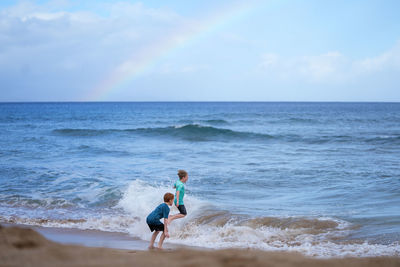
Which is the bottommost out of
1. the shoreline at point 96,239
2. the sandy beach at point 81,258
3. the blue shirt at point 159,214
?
the shoreline at point 96,239

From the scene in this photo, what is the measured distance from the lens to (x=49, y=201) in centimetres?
1120

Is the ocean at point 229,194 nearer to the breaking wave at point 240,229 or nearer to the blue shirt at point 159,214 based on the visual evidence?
the breaking wave at point 240,229

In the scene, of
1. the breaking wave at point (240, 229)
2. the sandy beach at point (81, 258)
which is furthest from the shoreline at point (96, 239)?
the sandy beach at point (81, 258)

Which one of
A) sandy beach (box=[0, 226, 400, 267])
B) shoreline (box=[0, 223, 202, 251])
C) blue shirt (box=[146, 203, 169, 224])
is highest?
sandy beach (box=[0, 226, 400, 267])

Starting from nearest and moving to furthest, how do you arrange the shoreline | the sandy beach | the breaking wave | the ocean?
the sandy beach < the breaking wave < the shoreline < the ocean

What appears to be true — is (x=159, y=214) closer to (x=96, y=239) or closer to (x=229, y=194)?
(x=96, y=239)

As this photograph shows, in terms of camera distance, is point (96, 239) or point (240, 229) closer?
point (96, 239)

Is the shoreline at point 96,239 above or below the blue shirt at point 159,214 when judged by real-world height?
below

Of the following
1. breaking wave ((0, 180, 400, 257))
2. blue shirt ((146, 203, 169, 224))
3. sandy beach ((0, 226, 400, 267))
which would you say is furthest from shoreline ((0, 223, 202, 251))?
sandy beach ((0, 226, 400, 267))

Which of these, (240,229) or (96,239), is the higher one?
(240,229)

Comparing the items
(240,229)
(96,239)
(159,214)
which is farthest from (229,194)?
(159,214)

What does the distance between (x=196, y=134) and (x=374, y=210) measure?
24.2 metres

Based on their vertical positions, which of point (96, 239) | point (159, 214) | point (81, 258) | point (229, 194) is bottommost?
point (96, 239)

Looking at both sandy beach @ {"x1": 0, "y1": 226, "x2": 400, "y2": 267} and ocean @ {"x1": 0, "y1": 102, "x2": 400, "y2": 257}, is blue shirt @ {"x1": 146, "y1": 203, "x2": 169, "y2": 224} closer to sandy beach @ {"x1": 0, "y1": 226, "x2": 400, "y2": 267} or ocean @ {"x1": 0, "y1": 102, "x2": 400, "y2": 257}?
ocean @ {"x1": 0, "y1": 102, "x2": 400, "y2": 257}
